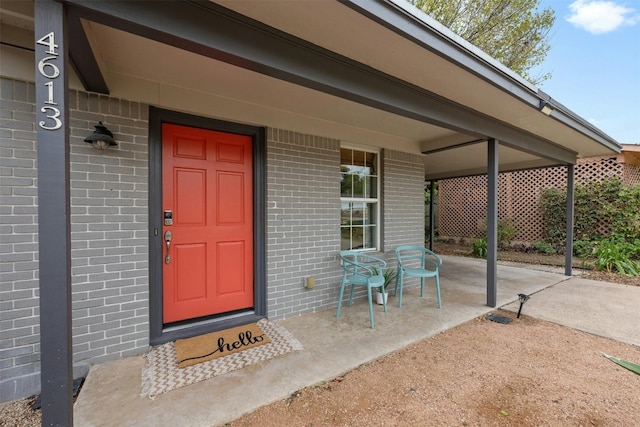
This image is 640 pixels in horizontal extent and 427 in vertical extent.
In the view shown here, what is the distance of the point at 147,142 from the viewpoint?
225 centimetres

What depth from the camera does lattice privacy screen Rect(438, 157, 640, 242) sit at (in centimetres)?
681

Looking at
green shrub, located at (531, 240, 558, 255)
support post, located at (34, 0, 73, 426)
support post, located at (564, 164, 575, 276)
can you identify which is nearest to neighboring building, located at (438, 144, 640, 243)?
green shrub, located at (531, 240, 558, 255)

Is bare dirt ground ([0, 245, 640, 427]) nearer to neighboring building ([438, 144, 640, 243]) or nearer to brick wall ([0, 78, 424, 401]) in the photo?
brick wall ([0, 78, 424, 401])

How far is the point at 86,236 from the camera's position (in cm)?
203

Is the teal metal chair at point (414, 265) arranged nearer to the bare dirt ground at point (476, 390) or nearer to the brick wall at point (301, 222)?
the brick wall at point (301, 222)

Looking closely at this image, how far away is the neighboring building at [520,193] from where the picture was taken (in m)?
6.61

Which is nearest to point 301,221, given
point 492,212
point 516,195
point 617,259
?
point 492,212

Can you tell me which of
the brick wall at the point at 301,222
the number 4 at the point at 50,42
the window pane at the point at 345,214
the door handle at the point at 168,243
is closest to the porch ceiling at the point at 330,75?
the number 4 at the point at 50,42

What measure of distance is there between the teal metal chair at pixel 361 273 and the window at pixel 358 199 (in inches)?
9.3

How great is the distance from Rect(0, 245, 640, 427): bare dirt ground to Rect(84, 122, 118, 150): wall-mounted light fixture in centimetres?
180

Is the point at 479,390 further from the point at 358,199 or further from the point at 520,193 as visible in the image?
the point at 520,193

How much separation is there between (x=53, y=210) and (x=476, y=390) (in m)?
2.62

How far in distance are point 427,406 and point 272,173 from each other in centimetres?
237

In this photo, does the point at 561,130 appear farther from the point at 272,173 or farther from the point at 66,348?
the point at 66,348
